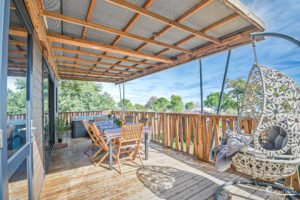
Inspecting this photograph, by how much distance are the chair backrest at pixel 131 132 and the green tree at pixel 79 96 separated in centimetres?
1093

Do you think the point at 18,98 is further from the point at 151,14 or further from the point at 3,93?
the point at 151,14

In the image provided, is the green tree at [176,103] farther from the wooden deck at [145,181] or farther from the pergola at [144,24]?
the wooden deck at [145,181]

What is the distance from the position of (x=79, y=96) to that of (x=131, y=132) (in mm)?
12227

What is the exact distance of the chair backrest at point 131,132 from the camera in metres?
2.78

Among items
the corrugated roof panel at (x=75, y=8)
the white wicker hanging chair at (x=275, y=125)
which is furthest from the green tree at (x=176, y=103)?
the corrugated roof panel at (x=75, y=8)

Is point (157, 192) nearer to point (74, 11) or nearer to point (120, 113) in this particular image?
point (74, 11)

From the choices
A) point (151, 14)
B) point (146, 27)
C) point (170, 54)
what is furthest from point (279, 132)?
point (170, 54)

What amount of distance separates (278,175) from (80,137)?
6.05 metres

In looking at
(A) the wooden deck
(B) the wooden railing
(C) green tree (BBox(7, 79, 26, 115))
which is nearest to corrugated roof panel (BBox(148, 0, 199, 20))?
(C) green tree (BBox(7, 79, 26, 115))

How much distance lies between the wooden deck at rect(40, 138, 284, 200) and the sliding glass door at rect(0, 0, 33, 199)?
829 mm

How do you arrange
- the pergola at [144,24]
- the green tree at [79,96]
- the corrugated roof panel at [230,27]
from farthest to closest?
the green tree at [79,96]
the corrugated roof panel at [230,27]
the pergola at [144,24]

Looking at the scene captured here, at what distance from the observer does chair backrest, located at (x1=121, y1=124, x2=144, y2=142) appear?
2777 millimetres

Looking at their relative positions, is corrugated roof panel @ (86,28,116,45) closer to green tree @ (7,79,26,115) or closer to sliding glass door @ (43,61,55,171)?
sliding glass door @ (43,61,55,171)

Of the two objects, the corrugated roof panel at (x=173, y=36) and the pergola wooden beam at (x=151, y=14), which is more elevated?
the corrugated roof panel at (x=173, y=36)
